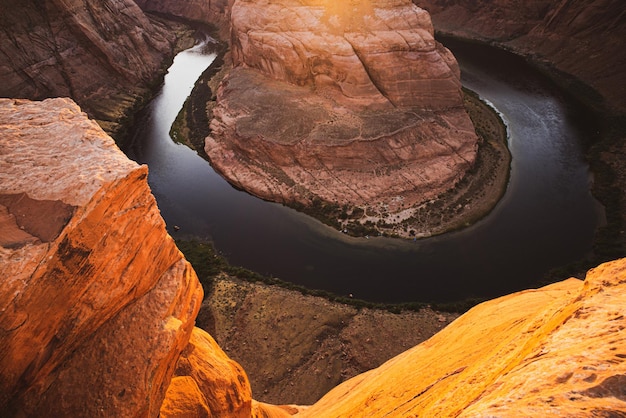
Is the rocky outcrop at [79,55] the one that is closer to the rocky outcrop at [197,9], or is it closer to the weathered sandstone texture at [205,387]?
the rocky outcrop at [197,9]

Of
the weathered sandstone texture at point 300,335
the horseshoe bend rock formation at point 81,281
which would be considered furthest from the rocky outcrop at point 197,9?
the horseshoe bend rock formation at point 81,281

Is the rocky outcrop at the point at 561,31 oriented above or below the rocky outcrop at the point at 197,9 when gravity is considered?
above

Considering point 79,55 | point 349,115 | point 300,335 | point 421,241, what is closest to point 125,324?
point 300,335

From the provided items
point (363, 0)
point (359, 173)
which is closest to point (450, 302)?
point (359, 173)

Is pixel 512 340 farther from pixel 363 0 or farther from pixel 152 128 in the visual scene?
pixel 152 128

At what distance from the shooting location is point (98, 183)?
8.73 metres

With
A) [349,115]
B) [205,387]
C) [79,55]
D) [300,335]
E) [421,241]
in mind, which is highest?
[349,115]

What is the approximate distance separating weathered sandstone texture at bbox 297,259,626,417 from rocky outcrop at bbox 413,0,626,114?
46537 mm

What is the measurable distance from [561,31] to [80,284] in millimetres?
68890

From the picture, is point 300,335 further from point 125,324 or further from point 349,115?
point 349,115

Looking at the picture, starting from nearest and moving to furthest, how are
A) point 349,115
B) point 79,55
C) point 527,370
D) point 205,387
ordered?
point 527,370
point 205,387
point 349,115
point 79,55

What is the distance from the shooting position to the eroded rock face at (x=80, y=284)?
7.72 metres

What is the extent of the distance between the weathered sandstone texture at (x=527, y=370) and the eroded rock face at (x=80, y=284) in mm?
6269

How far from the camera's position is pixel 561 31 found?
183ft
